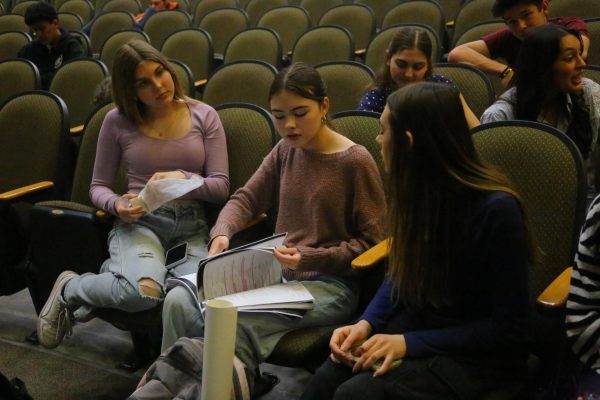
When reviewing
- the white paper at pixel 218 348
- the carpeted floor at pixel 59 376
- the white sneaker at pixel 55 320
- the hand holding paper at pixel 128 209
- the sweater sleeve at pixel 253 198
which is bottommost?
the carpeted floor at pixel 59 376

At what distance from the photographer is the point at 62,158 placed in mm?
2533

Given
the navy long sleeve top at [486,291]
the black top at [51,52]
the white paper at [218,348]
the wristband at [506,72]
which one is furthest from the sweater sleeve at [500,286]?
the black top at [51,52]

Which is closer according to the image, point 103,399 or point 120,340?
point 103,399

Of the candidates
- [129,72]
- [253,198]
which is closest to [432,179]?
[253,198]

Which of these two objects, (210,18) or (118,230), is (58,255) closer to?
(118,230)

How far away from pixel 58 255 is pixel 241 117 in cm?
73

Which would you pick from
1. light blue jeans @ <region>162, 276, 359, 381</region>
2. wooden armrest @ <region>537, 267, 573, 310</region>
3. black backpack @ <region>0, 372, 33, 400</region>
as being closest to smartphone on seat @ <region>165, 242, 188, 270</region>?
light blue jeans @ <region>162, 276, 359, 381</region>

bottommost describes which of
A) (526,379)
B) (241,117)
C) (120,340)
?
(120,340)

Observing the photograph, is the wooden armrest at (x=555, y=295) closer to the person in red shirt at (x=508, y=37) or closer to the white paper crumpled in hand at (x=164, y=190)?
the white paper crumpled in hand at (x=164, y=190)

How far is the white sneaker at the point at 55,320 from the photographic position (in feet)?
Result: 6.34

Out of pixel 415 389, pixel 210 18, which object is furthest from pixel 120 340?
pixel 210 18

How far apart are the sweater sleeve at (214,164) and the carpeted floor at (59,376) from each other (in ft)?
2.11

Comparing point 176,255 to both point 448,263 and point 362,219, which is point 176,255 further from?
point 448,263

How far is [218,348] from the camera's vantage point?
0.77 metres
